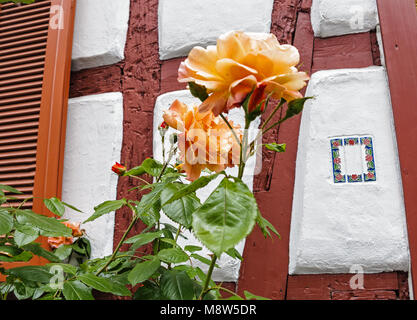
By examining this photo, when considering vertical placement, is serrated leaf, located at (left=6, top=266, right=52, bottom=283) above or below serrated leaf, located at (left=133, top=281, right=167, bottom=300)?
above

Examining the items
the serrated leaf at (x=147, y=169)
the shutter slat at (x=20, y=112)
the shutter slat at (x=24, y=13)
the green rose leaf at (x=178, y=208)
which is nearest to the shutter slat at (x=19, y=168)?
the shutter slat at (x=20, y=112)

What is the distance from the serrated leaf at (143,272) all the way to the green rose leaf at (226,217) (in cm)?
27

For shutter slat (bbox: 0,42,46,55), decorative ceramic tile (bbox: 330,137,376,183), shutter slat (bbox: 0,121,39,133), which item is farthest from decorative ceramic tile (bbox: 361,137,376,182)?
shutter slat (bbox: 0,42,46,55)

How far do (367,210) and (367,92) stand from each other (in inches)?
16.0

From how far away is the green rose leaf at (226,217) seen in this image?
370 millimetres

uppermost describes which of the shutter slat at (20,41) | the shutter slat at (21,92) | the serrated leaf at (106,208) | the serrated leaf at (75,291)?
the shutter slat at (20,41)

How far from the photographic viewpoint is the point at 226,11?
1469 mm

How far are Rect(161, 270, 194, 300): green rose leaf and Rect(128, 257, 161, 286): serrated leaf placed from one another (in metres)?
0.03

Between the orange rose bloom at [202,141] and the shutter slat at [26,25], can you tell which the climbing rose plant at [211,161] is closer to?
the orange rose bloom at [202,141]

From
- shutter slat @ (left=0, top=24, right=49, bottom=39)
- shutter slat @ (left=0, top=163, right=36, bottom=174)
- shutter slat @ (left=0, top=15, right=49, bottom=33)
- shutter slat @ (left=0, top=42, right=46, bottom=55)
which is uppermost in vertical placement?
shutter slat @ (left=0, top=15, right=49, bottom=33)

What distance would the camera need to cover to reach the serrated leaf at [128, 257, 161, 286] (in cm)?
62

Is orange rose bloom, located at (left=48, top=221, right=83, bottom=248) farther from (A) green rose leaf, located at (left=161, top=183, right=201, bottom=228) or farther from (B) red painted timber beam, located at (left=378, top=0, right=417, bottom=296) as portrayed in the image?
(B) red painted timber beam, located at (left=378, top=0, right=417, bottom=296)

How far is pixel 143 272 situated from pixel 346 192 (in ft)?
2.63
